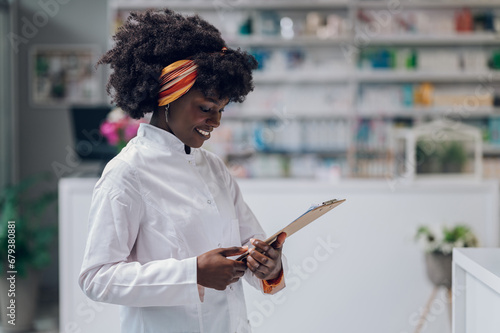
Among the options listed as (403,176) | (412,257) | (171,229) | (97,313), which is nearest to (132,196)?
(171,229)

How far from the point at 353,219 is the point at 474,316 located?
4.92ft

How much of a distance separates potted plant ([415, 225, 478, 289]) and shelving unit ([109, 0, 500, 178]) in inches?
101

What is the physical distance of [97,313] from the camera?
2676 mm

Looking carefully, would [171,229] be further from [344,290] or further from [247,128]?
[247,128]

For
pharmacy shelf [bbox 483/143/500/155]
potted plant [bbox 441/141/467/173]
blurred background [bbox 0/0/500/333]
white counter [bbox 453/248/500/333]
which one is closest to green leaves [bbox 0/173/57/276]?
blurred background [bbox 0/0/500/333]

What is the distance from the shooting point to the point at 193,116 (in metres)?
1.23

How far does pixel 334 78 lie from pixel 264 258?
4.26 metres

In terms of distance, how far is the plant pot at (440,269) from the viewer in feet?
8.51

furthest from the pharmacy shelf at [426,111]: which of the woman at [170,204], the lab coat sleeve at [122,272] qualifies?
the lab coat sleeve at [122,272]

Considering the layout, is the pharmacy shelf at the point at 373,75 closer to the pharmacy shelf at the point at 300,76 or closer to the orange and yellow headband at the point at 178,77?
the pharmacy shelf at the point at 300,76

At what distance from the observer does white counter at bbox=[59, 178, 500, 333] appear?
2811 mm

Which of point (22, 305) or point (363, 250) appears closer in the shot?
point (363, 250)

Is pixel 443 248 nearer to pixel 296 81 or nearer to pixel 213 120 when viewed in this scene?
pixel 213 120

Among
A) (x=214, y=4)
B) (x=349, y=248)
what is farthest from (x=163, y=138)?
(x=214, y=4)
